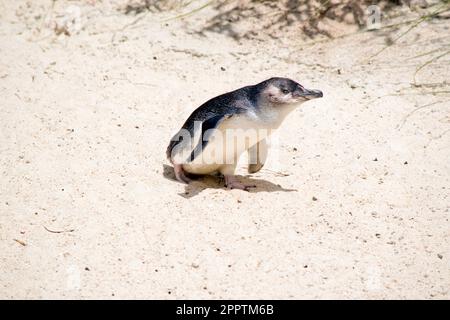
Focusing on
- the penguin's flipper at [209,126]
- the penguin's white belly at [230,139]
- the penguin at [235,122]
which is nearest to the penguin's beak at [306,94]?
the penguin at [235,122]

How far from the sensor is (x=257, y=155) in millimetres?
3938

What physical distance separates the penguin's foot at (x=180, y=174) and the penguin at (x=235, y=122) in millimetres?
→ 35

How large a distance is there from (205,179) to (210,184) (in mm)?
89

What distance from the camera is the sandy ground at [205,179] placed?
3018mm

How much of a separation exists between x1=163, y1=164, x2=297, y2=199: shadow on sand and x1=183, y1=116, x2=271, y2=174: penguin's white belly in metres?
0.18

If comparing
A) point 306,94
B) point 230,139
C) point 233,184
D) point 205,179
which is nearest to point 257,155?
point 233,184

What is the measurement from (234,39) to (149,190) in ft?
7.79

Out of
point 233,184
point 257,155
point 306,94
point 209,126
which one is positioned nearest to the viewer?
point 209,126

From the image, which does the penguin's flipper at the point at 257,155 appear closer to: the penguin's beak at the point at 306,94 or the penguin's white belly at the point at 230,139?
the penguin's white belly at the point at 230,139

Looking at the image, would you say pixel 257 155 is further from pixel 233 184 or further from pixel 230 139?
pixel 230 139

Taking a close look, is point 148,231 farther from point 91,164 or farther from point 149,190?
point 91,164

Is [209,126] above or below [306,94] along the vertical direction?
below

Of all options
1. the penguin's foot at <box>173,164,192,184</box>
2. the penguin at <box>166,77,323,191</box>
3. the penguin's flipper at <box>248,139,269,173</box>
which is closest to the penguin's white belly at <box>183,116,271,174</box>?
the penguin at <box>166,77,323,191</box>

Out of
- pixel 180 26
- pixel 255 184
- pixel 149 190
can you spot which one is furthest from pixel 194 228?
pixel 180 26
